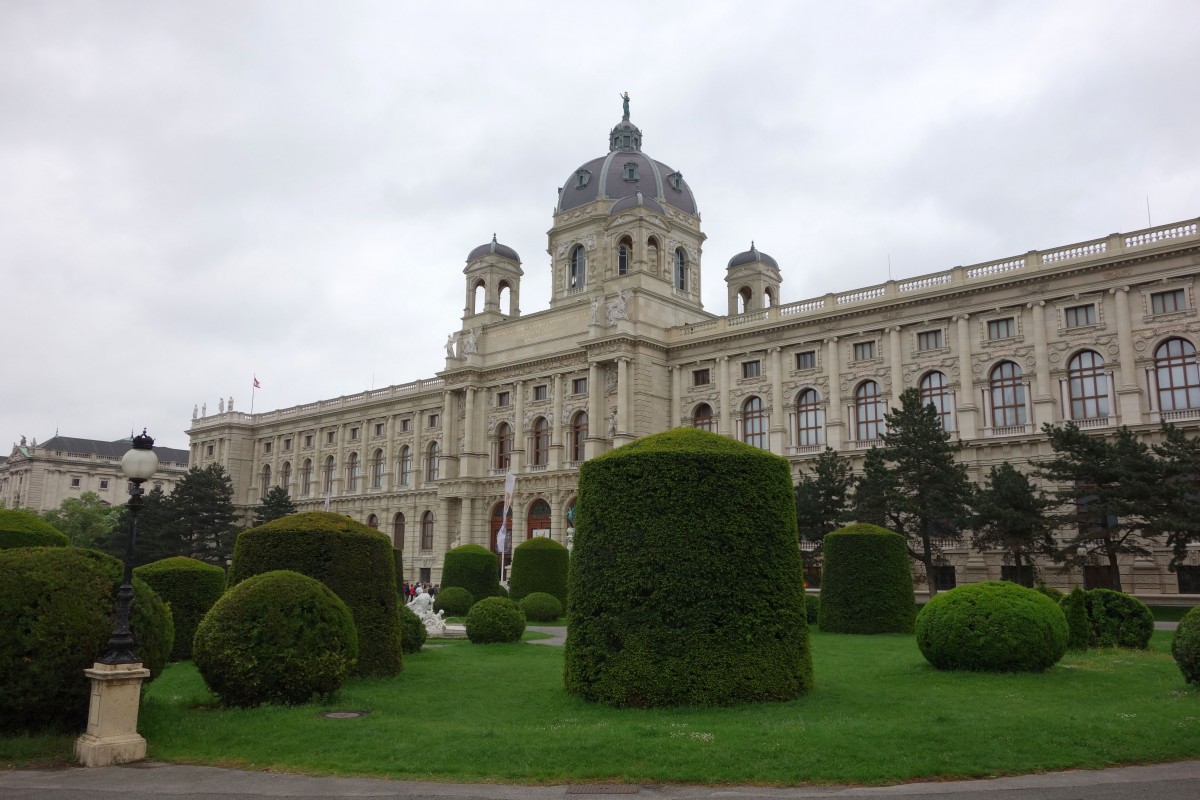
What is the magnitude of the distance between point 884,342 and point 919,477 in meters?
11.9

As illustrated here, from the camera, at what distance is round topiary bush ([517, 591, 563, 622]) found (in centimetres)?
3250

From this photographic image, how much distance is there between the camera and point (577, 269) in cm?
6794

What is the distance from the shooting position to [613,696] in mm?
13609

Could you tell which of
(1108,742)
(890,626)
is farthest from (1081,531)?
(1108,742)

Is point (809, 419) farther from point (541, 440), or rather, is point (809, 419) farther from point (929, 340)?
point (541, 440)

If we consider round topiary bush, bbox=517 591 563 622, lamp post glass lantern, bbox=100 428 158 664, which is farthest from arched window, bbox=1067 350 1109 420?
lamp post glass lantern, bbox=100 428 158 664

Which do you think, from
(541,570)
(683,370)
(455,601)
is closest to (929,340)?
(683,370)

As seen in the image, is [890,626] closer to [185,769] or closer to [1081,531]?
[1081,531]

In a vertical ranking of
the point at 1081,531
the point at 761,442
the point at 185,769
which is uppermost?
the point at 761,442

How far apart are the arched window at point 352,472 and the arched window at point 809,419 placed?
4318 centimetres

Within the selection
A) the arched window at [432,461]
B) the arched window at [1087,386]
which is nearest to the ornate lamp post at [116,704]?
the arched window at [1087,386]

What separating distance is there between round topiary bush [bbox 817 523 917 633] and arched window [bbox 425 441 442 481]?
4990 cm

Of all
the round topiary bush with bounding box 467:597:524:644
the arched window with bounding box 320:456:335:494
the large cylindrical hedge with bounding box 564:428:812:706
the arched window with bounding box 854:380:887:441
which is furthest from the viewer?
the arched window with bounding box 320:456:335:494

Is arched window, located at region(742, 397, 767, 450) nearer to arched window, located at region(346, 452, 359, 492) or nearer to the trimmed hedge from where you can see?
the trimmed hedge
